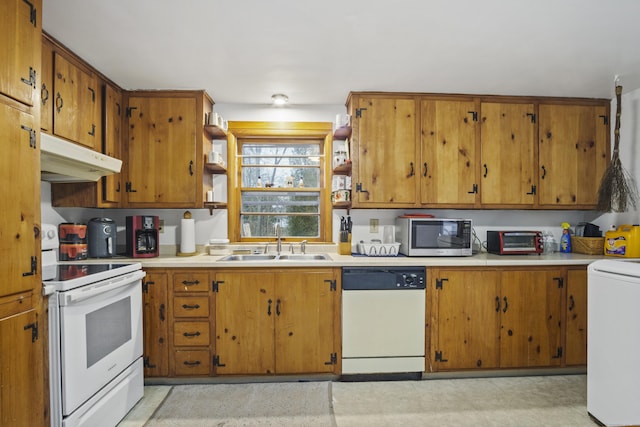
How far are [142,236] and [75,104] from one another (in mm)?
1052

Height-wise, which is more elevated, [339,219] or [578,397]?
[339,219]

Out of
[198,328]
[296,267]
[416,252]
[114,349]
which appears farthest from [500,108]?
[114,349]

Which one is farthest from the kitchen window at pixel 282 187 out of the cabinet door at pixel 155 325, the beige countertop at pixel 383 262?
the cabinet door at pixel 155 325

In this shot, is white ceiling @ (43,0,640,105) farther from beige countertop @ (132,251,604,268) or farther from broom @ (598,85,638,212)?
beige countertop @ (132,251,604,268)

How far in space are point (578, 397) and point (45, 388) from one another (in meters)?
3.28

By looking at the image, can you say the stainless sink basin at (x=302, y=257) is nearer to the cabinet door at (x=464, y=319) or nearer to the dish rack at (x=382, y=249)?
the dish rack at (x=382, y=249)

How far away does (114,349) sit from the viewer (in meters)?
1.99

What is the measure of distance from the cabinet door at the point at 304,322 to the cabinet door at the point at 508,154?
5.48ft

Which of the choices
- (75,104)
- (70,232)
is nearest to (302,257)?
(70,232)

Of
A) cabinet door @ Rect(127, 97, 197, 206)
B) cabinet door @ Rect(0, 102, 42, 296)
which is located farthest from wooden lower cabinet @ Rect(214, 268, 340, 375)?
cabinet door @ Rect(0, 102, 42, 296)

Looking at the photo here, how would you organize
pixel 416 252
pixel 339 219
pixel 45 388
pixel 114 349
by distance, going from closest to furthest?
pixel 45 388, pixel 114 349, pixel 416 252, pixel 339 219

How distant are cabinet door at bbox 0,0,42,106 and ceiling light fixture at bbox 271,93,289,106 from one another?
1.66m

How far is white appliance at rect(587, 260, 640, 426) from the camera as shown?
1.77m

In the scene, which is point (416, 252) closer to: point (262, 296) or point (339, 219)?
point (339, 219)
